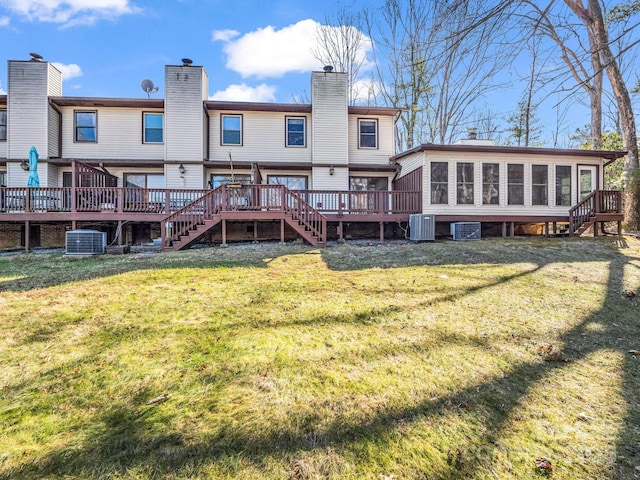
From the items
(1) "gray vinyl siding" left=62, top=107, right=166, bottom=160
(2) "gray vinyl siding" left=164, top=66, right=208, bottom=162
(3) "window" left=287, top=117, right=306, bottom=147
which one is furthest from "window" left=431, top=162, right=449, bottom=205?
(1) "gray vinyl siding" left=62, top=107, right=166, bottom=160

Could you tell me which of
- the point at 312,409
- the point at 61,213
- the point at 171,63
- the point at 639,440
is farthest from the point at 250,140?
the point at 639,440

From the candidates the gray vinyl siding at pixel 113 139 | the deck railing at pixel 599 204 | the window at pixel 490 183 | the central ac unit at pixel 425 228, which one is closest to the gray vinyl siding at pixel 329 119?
the central ac unit at pixel 425 228

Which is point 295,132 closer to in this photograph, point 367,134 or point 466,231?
point 367,134

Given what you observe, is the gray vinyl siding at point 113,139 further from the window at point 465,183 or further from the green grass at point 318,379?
the window at point 465,183

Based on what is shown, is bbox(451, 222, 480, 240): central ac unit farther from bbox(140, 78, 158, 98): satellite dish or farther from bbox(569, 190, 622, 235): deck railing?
bbox(140, 78, 158, 98): satellite dish

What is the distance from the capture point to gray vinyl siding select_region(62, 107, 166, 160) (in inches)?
542

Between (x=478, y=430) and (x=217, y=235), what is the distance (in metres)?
12.6

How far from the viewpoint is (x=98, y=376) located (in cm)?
293

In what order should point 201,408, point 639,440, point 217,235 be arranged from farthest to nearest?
point 217,235, point 201,408, point 639,440

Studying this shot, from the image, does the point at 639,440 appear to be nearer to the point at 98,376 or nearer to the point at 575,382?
the point at 575,382

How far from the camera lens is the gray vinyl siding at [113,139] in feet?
45.1

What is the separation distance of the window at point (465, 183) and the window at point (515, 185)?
5.38 ft

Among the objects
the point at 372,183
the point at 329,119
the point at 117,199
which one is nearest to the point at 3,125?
the point at 117,199

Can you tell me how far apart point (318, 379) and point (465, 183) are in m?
12.0
